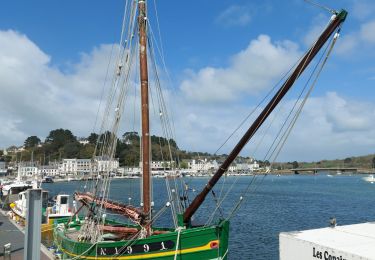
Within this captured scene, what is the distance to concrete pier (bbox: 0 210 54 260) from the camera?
66.0 ft

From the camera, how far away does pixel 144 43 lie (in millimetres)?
19922

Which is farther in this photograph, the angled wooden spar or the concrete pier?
the concrete pier

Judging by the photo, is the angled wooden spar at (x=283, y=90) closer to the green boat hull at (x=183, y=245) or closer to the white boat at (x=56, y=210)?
the green boat hull at (x=183, y=245)

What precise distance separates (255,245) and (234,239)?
289 centimetres

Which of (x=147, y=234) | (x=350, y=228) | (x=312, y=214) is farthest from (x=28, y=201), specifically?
(x=312, y=214)

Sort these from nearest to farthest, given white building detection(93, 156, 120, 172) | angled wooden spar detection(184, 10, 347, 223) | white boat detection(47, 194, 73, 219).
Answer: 1. angled wooden spar detection(184, 10, 347, 223)
2. white building detection(93, 156, 120, 172)
3. white boat detection(47, 194, 73, 219)

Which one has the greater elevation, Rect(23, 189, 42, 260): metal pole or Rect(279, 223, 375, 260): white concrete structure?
Rect(23, 189, 42, 260): metal pole

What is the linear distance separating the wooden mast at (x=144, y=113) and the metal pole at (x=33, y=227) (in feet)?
37.9

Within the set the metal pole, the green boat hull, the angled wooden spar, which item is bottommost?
the green boat hull

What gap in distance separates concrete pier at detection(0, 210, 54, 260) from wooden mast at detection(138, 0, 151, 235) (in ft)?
21.8

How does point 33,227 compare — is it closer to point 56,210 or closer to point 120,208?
point 120,208

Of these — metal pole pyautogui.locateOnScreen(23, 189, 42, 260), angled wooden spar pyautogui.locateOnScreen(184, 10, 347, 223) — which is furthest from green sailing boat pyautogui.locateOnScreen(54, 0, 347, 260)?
metal pole pyautogui.locateOnScreen(23, 189, 42, 260)

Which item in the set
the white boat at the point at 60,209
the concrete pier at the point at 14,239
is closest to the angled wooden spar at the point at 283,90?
the concrete pier at the point at 14,239

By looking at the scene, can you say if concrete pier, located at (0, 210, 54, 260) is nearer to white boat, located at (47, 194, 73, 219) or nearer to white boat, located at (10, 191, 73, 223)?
white boat, located at (10, 191, 73, 223)
